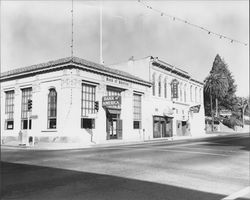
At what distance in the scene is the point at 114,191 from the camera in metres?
6.84

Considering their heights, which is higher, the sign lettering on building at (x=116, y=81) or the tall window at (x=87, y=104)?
the sign lettering on building at (x=116, y=81)

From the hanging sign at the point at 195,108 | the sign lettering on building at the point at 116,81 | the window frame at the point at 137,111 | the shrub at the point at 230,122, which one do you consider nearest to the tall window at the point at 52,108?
the sign lettering on building at the point at 116,81

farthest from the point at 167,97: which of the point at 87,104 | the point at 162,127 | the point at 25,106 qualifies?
the point at 25,106

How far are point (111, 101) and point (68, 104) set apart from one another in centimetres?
439

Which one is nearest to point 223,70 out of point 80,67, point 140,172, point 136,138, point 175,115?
point 175,115

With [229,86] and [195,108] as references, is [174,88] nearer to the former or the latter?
[195,108]

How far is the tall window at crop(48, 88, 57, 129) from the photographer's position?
2878 cm

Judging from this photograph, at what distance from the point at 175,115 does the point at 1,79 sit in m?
25.0

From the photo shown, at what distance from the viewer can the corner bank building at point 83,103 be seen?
2777cm

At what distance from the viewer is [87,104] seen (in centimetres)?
2934

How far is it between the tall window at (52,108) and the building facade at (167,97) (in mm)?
13614

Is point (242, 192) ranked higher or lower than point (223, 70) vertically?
lower

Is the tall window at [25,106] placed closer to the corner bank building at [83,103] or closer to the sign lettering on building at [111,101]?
the corner bank building at [83,103]

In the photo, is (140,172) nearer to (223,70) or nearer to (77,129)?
(77,129)
